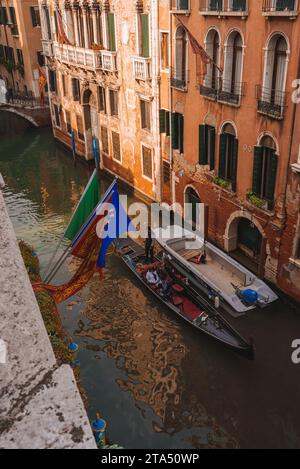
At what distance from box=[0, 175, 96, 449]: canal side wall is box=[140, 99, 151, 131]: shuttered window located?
2135cm

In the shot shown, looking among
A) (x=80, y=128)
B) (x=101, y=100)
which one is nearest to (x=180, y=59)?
(x=101, y=100)

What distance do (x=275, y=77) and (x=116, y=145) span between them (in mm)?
14554

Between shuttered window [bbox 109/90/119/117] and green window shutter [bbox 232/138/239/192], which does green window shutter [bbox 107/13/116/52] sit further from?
green window shutter [bbox 232/138/239/192]

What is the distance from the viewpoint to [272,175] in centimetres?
1475

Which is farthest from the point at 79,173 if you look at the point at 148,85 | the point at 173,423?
the point at 173,423

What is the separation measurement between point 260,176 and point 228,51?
4.68m

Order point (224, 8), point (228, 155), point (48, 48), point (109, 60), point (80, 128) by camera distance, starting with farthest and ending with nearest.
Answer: point (48, 48), point (80, 128), point (109, 60), point (228, 155), point (224, 8)

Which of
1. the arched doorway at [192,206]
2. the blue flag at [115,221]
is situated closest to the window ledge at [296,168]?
the blue flag at [115,221]

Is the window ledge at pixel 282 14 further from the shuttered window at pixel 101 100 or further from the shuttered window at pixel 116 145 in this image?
the shuttered window at pixel 101 100

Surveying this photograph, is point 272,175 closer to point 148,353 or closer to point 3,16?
point 148,353

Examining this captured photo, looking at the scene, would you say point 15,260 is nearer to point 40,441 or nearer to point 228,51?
point 40,441

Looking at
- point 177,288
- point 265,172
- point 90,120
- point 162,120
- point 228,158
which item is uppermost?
point 162,120

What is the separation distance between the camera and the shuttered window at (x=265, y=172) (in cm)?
1474

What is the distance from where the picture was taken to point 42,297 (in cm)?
1171
